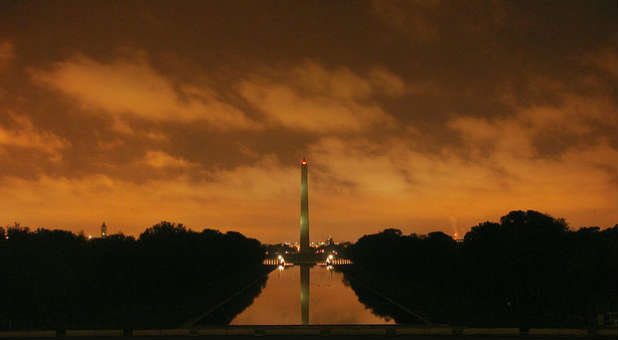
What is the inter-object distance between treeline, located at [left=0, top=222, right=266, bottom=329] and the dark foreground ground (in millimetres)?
3889

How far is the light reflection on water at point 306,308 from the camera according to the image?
38156 mm

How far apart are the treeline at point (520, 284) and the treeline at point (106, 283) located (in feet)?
50.0

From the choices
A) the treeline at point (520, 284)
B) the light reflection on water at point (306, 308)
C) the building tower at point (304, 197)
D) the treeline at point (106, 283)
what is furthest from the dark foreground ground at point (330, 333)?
the building tower at point (304, 197)

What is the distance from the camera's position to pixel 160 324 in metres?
32.5

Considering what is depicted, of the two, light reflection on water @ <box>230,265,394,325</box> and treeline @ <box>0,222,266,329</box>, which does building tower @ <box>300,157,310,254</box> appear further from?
light reflection on water @ <box>230,265,394,325</box>

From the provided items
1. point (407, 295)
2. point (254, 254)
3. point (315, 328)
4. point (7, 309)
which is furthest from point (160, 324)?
point (254, 254)

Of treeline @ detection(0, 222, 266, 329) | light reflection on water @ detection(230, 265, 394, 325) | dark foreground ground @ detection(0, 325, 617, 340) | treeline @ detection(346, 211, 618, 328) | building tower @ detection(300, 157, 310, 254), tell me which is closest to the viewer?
dark foreground ground @ detection(0, 325, 617, 340)

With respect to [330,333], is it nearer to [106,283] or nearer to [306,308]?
[306,308]

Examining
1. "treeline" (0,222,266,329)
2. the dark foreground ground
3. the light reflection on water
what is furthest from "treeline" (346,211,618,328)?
"treeline" (0,222,266,329)

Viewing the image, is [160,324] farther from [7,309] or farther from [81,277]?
[81,277]

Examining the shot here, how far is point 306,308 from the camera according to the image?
149 ft

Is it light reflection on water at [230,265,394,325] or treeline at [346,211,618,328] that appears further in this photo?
light reflection on water at [230,265,394,325]

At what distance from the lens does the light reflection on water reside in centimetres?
3816

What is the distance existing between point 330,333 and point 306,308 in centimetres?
1759
